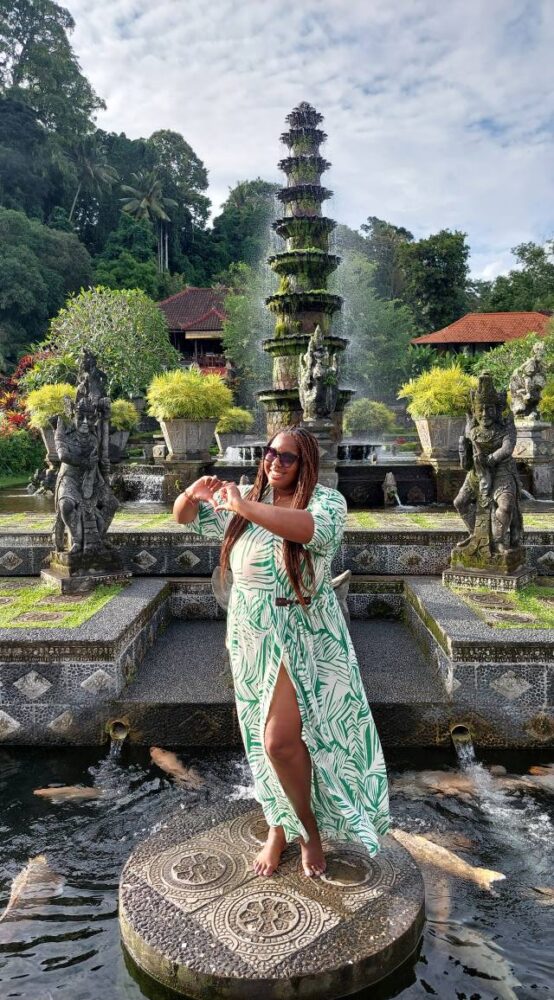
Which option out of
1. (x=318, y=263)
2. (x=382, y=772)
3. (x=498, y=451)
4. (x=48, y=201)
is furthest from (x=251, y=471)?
(x=48, y=201)

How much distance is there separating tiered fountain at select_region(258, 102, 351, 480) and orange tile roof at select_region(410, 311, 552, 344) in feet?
61.1

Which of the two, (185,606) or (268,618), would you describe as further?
(185,606)

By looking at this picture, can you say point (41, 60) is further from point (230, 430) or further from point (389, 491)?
point (389, 491)

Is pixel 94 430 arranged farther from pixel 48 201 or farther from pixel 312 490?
pixel 48 201

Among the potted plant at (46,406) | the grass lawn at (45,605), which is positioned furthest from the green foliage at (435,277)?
the grass lawn at (45,605)

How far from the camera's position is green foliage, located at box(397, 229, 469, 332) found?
4022 centimetres

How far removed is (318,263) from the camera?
1597cm

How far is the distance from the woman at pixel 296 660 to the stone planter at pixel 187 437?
10.0 metres

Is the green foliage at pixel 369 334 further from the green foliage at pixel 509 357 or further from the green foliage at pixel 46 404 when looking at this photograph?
the green foliage at pixel 46 404

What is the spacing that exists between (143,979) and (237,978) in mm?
453

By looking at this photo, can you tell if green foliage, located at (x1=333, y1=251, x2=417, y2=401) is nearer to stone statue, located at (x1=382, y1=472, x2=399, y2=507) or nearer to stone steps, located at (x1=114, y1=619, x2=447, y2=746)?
stone statue, located at (x1=382, y1=472, x2=399, y2=507)

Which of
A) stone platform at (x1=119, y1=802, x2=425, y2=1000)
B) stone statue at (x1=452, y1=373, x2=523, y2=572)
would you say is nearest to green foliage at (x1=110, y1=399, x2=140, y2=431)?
stone statue at (x1=452, y1=373, x2=523, y2=572)

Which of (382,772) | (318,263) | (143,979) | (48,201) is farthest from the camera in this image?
(48,201)

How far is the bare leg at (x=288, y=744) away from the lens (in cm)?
254
